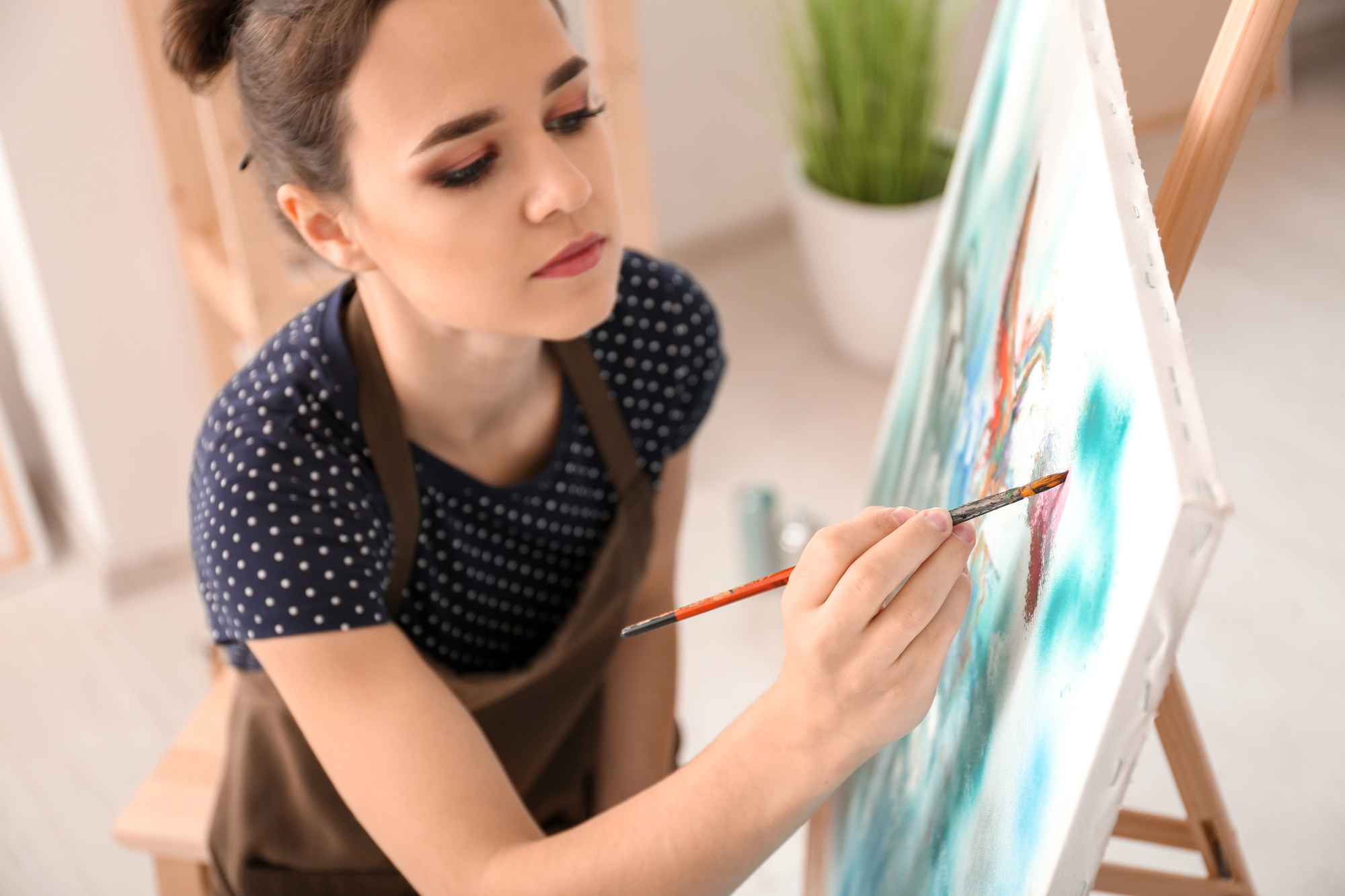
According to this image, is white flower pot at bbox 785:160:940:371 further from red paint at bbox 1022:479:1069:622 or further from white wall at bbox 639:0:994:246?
red paint at bbox 1022:479:1069:622

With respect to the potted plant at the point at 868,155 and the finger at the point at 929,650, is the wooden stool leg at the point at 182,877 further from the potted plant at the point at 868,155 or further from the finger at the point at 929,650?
the potted plant at the point at 868,155

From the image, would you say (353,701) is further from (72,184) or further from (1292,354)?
(1292,354)

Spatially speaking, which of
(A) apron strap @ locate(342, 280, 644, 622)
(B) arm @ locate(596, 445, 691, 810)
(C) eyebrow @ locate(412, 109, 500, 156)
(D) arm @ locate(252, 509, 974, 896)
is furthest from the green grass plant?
(D) arm @ locate(252, 509, 974, 896)

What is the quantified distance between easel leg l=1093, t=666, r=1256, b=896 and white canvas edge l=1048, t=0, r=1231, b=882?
0.66 ft

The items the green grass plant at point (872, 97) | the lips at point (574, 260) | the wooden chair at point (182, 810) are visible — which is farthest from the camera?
the green grass plant at point (872, 97)

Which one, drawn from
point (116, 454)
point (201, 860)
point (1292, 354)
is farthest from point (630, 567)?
point (1292, 354)

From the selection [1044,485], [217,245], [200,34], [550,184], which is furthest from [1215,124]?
[217,245]

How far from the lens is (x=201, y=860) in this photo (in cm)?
118

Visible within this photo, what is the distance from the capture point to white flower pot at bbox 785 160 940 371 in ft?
7.61

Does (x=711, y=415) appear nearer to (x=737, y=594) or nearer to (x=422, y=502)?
(x=422, y=502)

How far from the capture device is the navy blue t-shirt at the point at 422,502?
84 cm

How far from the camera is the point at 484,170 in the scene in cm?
80

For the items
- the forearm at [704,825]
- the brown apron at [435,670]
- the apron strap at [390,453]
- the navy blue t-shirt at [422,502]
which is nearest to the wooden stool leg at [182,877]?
the brown apron at [435,670]

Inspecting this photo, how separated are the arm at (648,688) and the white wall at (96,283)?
1131mm
